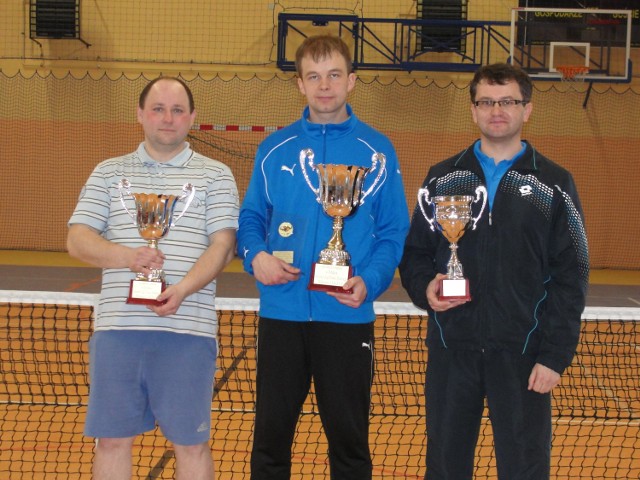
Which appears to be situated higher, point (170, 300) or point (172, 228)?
point (172, 228)

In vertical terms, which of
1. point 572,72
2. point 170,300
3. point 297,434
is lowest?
point 297,434

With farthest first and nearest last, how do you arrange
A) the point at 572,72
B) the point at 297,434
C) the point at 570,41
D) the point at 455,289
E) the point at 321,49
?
the point at 570,41 → the point at 572,72 → the point at 297,434 → the point at 321,49 → the point at 455,289

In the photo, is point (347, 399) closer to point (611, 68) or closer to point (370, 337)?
point (370, 337)

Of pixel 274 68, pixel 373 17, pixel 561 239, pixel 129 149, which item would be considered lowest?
pixel 561 239

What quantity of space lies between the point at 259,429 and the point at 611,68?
12.5 metres

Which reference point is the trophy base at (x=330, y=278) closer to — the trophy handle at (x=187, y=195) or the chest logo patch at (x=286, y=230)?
the chest logo patch at (x=286, y=230)

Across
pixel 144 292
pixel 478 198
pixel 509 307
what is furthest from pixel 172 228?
pixel 509 307

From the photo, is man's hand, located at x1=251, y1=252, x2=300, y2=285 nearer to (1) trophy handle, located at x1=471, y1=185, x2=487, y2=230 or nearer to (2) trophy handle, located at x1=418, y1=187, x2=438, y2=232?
(2) trophy handle, located at x1=418, y1=187, x2=438, y2=232

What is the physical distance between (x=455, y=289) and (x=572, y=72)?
11.0m

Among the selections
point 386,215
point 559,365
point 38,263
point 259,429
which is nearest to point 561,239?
point 559,365

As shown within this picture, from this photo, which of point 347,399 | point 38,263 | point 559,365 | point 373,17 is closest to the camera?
point 559,365

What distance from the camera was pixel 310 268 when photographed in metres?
2.72

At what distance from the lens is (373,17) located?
13.8m

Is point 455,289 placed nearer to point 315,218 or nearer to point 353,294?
point 353,294
